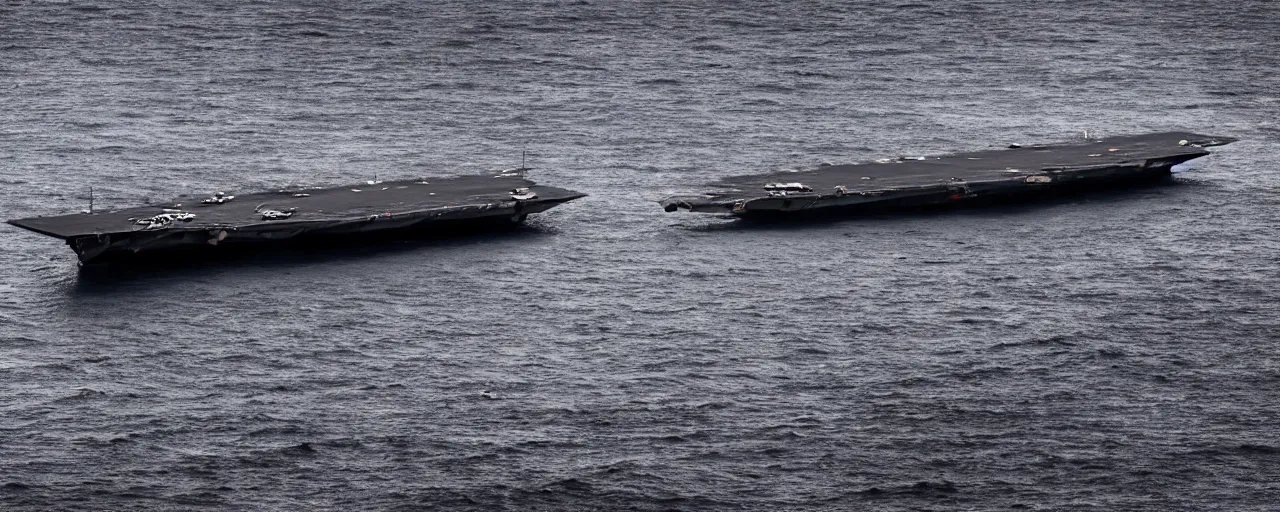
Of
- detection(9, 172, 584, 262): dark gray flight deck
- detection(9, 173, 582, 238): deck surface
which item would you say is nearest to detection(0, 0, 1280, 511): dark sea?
detection(9, 172, 584, 262): dark gray flight deck

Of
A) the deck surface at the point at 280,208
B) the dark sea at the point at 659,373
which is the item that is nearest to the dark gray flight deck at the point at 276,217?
the deck surface at the point at 280,208

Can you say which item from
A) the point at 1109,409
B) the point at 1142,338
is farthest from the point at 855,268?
the point at 1109,409

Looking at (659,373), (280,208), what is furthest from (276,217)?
(659,373)

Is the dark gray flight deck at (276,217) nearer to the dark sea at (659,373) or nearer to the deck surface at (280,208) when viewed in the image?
the deck surface at (280,208)

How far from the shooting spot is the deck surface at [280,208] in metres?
176

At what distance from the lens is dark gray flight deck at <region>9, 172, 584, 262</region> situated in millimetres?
173000

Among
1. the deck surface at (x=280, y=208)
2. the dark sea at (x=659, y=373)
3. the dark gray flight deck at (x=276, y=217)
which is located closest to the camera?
the dark sea at (x=659, y=373)

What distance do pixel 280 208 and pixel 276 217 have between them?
739 cm

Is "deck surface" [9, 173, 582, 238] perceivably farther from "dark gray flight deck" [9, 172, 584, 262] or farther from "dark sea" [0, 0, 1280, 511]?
"dark sea" [0, 0, 1280, 511]

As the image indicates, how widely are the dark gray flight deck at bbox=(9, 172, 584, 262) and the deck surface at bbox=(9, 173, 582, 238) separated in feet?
0.27

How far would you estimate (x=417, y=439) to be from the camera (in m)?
131

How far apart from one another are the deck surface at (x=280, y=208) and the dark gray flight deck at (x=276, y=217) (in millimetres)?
82

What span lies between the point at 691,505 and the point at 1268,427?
146 feet

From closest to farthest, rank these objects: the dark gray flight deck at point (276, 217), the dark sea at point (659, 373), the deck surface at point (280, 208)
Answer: the dark sea at point (659, 373), the dark gray flight deck at point (276, 217), the deck surface at point (280, 208)
